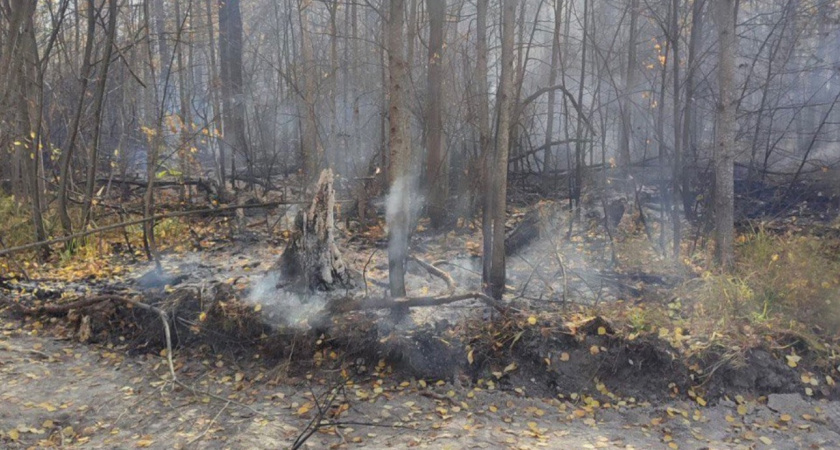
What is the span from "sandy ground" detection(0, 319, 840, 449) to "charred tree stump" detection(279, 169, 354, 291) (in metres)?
1.24

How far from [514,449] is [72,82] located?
13.5m

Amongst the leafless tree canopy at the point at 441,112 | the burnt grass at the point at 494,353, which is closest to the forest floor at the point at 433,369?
the burnt grass at the point at 494,353

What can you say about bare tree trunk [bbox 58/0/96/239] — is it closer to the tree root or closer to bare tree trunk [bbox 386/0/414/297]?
the tree root

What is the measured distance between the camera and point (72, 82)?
14.1 m

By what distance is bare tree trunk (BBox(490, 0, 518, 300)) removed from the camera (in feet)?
22.1

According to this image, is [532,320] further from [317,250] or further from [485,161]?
[317,250]

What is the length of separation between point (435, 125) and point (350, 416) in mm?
6254

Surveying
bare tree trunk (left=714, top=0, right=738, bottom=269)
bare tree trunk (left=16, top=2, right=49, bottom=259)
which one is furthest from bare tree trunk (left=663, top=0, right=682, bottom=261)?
bare tree trunk (left=16, top=2, right=49, bottom=259)

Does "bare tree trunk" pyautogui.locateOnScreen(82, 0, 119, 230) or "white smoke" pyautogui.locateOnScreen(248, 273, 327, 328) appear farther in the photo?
"bare tree trunk" pyautogui.locateOnScreen(82, 0, 119, 230)

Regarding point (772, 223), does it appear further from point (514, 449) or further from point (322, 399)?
point (322, 399)

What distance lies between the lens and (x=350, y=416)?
573cm

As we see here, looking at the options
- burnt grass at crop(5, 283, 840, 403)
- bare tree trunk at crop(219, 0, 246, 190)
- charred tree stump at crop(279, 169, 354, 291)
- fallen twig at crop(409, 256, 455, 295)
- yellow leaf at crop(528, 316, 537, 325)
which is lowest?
burnt grass at crop(5, 283, 840, 403)

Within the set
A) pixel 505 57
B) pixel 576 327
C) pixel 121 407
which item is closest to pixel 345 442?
pixel 121 407

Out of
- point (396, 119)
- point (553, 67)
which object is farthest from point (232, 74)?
point (396, 119)
